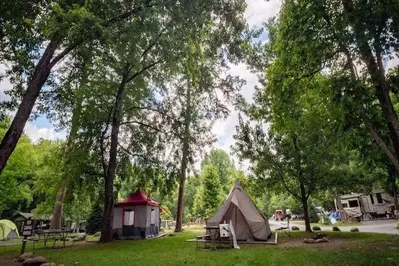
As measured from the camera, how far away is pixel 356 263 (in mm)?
7574

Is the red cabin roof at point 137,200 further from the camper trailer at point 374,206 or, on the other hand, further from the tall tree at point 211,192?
the camper trailer at point 374,206

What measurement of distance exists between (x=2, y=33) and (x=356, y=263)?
41.3 feet

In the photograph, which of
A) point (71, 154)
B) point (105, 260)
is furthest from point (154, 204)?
point (105, 260)

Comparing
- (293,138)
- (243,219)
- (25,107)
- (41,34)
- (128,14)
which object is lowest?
(243,219)

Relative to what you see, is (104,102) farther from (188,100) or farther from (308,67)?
(308,67)

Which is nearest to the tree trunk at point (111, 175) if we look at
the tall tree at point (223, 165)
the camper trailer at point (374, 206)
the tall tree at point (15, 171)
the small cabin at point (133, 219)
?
the small cabin at point (133, 219)

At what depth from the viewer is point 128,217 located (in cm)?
2114

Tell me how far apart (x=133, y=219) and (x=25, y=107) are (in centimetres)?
1422

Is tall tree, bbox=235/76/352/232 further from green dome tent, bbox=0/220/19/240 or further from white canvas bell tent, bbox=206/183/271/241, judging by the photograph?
green dome tent, bbox=0/220/19/240

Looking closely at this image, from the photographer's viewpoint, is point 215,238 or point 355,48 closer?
point 355,48

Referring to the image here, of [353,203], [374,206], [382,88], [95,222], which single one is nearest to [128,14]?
[382,88]

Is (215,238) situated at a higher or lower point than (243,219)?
lower

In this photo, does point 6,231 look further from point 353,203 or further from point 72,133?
point 353,203

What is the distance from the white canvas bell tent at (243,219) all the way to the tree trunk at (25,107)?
9912 millimetres
